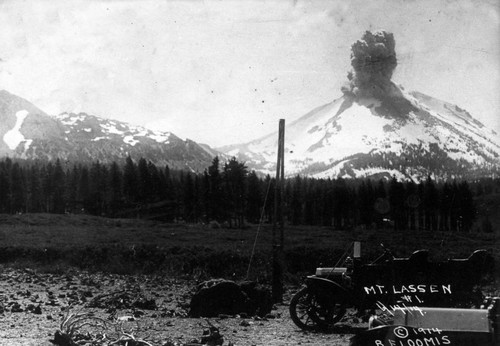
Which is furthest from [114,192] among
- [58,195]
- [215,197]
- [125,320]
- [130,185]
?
[125,320]

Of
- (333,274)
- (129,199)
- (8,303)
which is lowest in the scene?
(8,303)

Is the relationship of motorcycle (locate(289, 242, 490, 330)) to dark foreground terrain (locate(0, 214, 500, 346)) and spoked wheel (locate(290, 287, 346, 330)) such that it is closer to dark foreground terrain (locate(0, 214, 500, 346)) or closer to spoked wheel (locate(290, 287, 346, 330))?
spoked wheel (locate(290, 287, 346, 330))

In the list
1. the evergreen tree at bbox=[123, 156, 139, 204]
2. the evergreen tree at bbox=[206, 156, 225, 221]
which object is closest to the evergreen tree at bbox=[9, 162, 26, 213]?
the evergreen tree at bbox=[123, 156, 139, 204]

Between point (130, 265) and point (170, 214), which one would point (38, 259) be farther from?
point (170, 214)

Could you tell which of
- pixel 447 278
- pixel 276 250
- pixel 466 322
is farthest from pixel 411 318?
pixel 276 250

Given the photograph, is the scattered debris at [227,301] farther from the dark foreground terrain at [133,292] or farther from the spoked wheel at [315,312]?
the spoked wheel at [315,312]

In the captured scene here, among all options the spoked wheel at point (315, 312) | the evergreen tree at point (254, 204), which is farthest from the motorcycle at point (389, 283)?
the evergreen tree at point (254, 204)

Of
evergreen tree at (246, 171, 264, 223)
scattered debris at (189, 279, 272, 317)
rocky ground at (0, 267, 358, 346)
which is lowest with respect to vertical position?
rocky ground at (0, 267, 358, 346)
